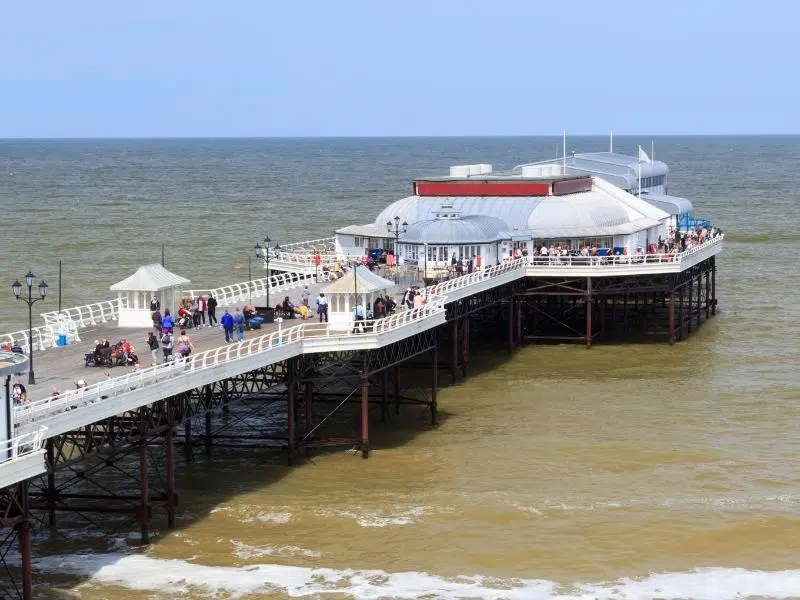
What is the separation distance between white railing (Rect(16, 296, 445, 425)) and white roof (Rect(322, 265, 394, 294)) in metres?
1.01

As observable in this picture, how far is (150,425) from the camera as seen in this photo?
38812 mm

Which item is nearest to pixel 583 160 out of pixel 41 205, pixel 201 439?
pixel 201 439

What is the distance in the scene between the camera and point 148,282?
48.2m

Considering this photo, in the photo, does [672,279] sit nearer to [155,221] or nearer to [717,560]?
[717,560]

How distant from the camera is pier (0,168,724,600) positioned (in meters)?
35.0

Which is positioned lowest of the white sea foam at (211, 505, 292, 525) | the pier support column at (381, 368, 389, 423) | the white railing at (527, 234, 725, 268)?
the white sea foam at (211, 505, 292, 525)

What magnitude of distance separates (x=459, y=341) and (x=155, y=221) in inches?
2870

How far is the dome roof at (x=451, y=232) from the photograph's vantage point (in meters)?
62.6

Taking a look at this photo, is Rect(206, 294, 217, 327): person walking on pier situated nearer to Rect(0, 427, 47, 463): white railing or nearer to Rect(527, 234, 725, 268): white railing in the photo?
Rect(0, 427, 47, 463): white railing

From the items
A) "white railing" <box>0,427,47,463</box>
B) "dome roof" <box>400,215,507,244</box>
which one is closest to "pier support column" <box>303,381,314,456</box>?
"white railing" <box>0,427,47,463</box>

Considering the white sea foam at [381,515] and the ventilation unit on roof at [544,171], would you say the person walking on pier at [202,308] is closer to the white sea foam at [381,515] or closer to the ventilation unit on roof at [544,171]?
the white sea foam at [381,515]

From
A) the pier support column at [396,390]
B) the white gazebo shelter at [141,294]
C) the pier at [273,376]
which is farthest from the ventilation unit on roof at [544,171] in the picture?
the white gazebo shelter at [141,294]

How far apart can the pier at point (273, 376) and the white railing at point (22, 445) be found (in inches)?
1.3

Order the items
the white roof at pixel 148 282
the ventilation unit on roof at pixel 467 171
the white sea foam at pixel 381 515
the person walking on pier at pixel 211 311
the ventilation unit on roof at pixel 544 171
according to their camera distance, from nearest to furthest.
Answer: the white sea foam at pixel 381 515 < the white roof at pixel 148 282 < the person walking on pier at pixel 211 311 < the ventilation unit on roof at pixel 467 171 < the ventilation unit on roof at pixel 544 171
